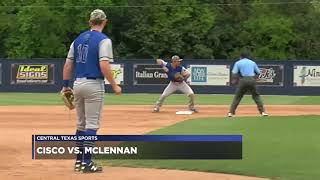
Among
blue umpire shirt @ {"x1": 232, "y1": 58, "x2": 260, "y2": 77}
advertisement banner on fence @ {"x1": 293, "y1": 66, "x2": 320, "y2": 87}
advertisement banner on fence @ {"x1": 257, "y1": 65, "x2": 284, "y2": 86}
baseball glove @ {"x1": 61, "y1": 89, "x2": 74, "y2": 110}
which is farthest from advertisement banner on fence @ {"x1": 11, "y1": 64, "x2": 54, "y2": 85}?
baseball glove @ {"x1": 61, "y1": 89, "x2": 74, "y2": 110}

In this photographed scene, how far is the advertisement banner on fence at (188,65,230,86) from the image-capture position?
38969mm

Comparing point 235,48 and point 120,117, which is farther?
point 235,48

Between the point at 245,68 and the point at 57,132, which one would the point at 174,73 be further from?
the point at 57,132

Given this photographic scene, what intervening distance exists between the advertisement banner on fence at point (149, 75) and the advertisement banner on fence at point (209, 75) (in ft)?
5.36

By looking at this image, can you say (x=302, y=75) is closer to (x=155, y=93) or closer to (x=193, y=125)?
(x=155, y=93)

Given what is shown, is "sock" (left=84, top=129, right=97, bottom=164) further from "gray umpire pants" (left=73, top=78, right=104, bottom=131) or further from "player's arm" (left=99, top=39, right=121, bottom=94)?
"player's arm" (left=99, top=39, right=121, bottom=94)

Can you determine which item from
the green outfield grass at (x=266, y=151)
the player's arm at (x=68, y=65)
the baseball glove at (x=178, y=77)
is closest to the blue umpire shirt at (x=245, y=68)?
the green outfield grass at (x=266, y=151)

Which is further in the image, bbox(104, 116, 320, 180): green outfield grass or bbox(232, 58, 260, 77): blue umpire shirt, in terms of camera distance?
bbox(232, 58, 260, 77): blue umpire shirt

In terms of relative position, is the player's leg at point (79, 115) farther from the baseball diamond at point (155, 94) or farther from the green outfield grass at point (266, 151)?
the green outfield grass at point (266, 151)

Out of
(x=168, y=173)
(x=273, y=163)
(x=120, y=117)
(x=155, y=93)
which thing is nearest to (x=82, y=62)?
(x=168, y=173)

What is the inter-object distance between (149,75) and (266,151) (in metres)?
28.8

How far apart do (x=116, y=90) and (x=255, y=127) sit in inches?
256

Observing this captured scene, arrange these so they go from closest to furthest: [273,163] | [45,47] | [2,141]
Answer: [273,163] → [2,141] → [45,47]

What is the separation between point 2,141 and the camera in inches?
495
